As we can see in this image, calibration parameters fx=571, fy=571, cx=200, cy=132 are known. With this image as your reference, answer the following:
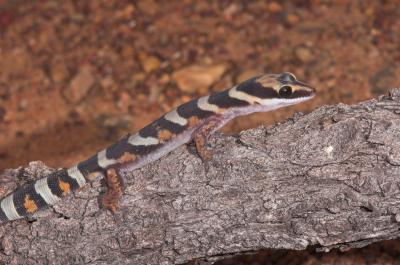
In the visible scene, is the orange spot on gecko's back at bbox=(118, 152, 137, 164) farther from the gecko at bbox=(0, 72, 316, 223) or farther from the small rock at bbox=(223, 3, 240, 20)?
the small rock at bbox=(223, 3, 240, 20)

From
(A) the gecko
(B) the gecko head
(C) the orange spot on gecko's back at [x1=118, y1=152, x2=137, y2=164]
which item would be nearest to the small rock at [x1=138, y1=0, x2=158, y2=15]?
(A) the gecko

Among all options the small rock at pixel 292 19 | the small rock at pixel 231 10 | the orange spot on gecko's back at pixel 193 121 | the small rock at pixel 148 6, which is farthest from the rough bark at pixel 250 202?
the small rock at pixel 148 6

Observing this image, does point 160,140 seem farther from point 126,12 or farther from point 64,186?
point 126,12

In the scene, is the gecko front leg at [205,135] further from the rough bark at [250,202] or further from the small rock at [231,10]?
the small rock at [231,10]

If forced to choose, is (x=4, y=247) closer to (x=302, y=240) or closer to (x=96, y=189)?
(x=96, y=189)

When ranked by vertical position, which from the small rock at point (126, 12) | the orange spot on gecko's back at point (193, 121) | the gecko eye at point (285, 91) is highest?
the small rock at point (126, 12)

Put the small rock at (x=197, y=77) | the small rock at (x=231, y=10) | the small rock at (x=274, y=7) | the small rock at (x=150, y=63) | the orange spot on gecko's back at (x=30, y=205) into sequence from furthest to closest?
the small rock at (x=231, y=10)
the small rock at (x=274, y=7)
the small rock at (x=150, y=63)
the small rock at (x=197, y=77)
the orange spot on gecko's back at (x=30, y=205)
